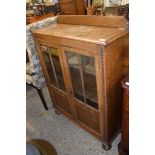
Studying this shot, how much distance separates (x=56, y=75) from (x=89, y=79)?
18.4 inches

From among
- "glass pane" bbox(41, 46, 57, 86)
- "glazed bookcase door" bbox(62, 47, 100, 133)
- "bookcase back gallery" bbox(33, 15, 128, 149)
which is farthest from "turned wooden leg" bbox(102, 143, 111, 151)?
"glass pane" bbox(41, 46, 57, 86)

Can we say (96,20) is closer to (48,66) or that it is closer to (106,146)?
(48,66)

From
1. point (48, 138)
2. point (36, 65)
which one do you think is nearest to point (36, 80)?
point (36, 65)

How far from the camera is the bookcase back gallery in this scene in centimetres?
112

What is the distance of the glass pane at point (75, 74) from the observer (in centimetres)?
131

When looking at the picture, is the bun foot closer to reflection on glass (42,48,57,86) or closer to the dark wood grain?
the dark wood grain

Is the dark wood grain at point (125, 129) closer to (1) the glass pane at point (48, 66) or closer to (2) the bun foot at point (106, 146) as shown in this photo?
(2) the bun foot at point (106, 146)

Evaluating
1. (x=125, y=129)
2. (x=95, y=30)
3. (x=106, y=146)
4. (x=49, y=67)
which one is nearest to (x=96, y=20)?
(x=95, y=30)

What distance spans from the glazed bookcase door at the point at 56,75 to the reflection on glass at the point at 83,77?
14 centimetres

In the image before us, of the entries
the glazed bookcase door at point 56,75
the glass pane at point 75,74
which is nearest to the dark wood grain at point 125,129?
the glass pane at point 75,74
